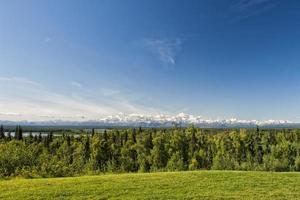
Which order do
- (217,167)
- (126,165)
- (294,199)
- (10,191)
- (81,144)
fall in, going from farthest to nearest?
(81,144) → (126,165) → (217,167) → (10,191) → (294,199)

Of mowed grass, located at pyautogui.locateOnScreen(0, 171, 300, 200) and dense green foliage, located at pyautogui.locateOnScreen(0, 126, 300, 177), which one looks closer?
mowed grass, located at pyautogui.locateOnScreen(0, 171, 300, 200)

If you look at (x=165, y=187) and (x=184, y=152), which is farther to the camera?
(x=184, y=152)

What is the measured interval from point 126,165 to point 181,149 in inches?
459

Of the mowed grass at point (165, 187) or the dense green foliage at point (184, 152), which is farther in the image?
the dense green foliage at point (184, 152)

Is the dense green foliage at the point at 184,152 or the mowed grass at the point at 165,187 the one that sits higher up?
the mowed grass at the point at 165,187

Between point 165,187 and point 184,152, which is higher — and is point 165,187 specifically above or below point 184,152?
above

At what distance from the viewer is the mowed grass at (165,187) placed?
1329 centimetres

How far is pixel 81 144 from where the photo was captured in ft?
230

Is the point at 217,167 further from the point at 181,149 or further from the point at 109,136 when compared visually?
the point at 109,136

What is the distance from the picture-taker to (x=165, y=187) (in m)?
14.8

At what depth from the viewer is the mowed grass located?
43.6ft

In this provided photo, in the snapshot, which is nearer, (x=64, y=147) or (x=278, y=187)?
(x=278, y=187)

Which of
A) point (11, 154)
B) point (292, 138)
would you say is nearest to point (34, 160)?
point (11, 154)

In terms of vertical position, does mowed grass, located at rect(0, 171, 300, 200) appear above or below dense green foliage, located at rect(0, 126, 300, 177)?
above
